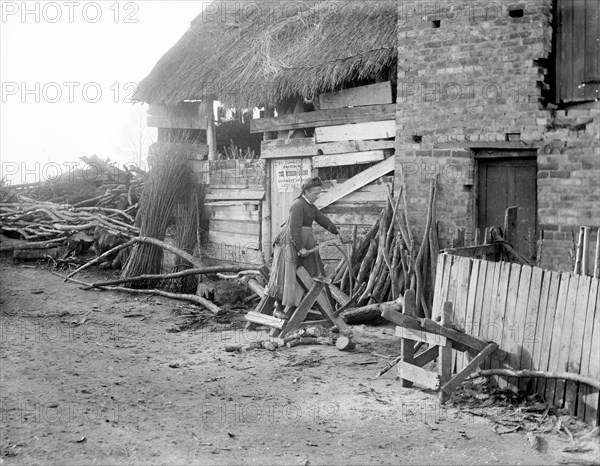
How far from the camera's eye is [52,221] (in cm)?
1505

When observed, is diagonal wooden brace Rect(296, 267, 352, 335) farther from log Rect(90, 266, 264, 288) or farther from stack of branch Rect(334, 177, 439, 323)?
log Rect(90, 266, 264, 288)

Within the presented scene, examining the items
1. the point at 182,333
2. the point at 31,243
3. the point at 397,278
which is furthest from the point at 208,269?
the point at 31,243

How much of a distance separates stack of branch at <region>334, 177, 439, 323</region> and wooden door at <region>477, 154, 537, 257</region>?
25.8 inches

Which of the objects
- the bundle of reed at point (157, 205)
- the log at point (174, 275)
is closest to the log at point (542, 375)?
the log at point (174, 275)

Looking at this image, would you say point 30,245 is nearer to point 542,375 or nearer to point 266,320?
point 266,320

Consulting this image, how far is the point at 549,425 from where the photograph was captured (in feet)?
17.2

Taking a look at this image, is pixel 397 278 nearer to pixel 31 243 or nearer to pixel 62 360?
pixel 62 360

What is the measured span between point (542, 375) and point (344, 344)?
2725mm

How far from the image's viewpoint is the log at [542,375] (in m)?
5.07

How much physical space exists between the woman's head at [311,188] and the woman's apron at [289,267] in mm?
391

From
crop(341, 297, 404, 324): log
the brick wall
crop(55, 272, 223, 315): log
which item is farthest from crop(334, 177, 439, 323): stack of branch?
crop(55, 272, 223, 315): log

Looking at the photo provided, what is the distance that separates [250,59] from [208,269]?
146 inches

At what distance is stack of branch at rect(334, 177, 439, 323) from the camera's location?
30.0ft

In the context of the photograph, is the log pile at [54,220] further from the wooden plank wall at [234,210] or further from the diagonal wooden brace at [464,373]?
the diagonal wooden brace at [464,373]
